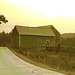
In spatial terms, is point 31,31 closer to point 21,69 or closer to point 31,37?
point 31,37

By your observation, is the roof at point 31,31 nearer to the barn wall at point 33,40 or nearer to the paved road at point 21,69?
the barn wall at point 33,40

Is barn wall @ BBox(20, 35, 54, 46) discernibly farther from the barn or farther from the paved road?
the paved road

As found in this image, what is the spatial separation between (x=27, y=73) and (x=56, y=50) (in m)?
20.2

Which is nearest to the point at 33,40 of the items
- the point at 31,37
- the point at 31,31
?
the point at 31,37

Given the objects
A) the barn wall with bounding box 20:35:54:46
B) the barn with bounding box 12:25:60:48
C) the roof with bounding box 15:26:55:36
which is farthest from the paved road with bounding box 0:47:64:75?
the roof with bounding box 15:26:55:36

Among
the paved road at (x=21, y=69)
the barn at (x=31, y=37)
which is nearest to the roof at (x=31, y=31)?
the barn at (x=31, y=37)

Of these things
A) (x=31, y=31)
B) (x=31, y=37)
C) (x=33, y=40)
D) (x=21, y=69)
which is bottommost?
(x=21, y=69)

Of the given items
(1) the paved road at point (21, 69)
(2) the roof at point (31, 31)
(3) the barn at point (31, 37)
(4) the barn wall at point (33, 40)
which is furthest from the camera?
(2) the roof at point (31, 31)

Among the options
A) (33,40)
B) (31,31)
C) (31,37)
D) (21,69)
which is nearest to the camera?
(21,69)

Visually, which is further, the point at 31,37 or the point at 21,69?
the point at 31,37

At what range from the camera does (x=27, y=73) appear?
34.6 ft

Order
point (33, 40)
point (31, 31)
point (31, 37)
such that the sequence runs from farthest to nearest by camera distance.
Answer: point (31, 31) → point (33, 40) → point (31, 37)

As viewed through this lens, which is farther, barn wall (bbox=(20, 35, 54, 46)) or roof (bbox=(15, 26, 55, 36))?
roof (bbox=(15, 26, 55, 36))

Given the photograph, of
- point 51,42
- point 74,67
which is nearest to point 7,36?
point 51,42
